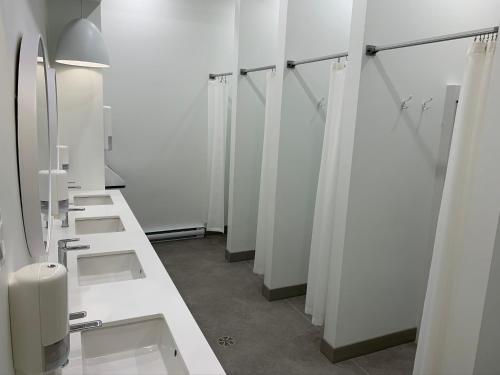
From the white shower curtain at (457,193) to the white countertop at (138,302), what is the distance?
1240 mm

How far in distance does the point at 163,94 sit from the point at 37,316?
4.03m

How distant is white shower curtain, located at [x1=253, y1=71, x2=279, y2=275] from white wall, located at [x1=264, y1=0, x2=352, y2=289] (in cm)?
8

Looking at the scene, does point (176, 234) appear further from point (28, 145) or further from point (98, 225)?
point (28, 145)

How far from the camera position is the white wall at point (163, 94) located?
4.38 meters

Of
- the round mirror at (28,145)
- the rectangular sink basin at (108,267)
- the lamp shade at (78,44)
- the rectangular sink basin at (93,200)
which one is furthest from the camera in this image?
the rectangular sink basin at (93,200)

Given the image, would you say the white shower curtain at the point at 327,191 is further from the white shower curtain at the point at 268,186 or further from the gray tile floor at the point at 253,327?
the white shower curtain at the point at 268,186

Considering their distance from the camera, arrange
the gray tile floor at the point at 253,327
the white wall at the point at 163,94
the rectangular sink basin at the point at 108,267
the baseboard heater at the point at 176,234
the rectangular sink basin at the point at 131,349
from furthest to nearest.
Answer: the baseboard heater at the point at 176,234
the white wall at the point at 163,94
the gray tile floor at the point at 253,327
the rectangular sink basin at the point at 108,267
the rectangular sink basin at the point at 131,349

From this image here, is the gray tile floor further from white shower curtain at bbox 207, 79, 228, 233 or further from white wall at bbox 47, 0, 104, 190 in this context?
white wall at bbox 47, 0, 104, 190

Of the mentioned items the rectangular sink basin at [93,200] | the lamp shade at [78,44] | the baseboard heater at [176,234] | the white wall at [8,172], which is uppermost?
the lamp shade at [78,44]

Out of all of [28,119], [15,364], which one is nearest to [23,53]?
[28,119]

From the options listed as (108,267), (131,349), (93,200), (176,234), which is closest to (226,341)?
(108,267)

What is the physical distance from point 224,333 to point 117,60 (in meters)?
3.16

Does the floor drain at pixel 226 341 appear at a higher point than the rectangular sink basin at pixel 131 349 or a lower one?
lower

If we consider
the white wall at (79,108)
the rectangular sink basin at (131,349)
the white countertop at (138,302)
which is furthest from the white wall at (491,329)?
the white wall at (79,108)
